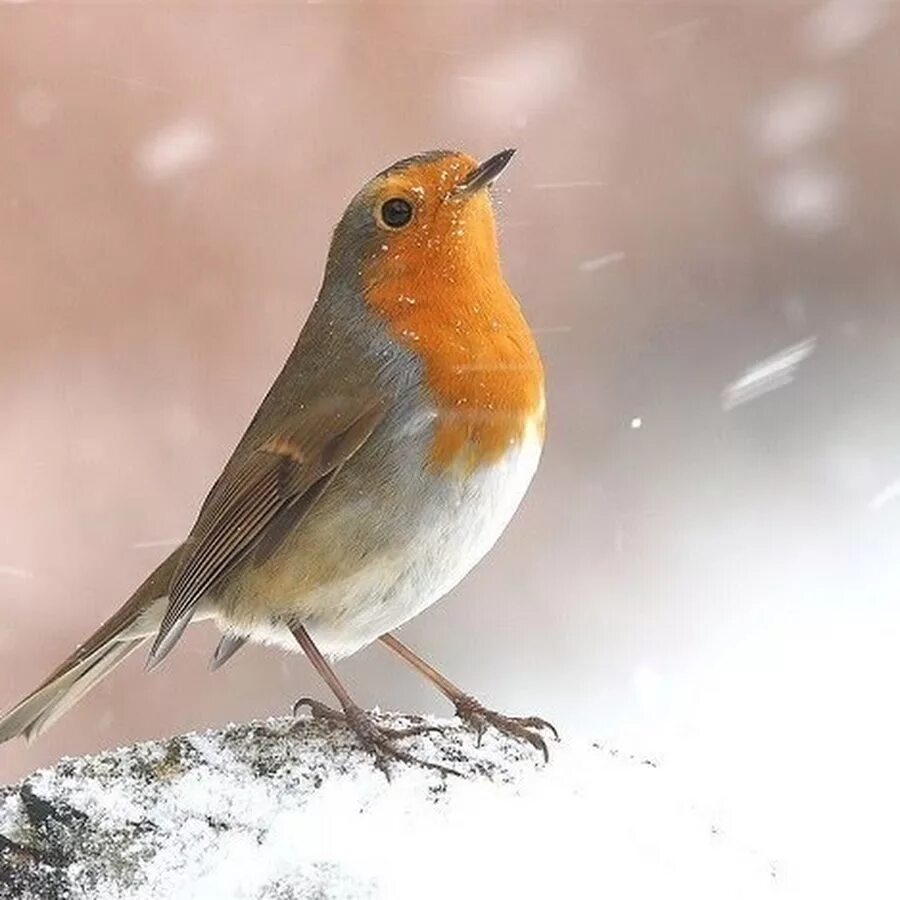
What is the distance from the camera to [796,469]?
12.4ft

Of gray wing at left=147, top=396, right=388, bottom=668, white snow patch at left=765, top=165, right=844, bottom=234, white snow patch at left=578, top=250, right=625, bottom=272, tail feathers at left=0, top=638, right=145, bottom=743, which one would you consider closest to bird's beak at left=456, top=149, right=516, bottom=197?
gray wing at left=147, top=396, right=388, bottom=668

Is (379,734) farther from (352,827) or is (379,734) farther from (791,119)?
(791,119)

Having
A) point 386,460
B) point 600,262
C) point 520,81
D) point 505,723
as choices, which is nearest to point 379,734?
point 505,723

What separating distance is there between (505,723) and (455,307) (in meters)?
0.44

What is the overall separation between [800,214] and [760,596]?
0.96 metres

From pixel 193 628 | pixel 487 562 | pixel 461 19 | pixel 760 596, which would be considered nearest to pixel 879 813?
pixel 760 596

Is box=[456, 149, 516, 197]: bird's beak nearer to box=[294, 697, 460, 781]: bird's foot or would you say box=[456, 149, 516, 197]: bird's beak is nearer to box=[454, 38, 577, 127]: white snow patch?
box=[294, 697, 460, 781]: bird's foot

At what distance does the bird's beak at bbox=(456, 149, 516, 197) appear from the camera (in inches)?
66.8

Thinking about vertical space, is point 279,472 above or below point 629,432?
above

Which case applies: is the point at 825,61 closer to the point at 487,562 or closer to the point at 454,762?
the point at 487,562

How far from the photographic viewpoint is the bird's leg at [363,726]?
5.22ft

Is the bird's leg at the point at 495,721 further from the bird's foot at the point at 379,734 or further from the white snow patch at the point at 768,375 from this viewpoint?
the white snow patch at the point at 768,375

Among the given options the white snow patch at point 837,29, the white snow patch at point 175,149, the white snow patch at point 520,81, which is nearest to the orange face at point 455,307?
the white snow patch at point 175,149

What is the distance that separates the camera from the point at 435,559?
1.76 m
